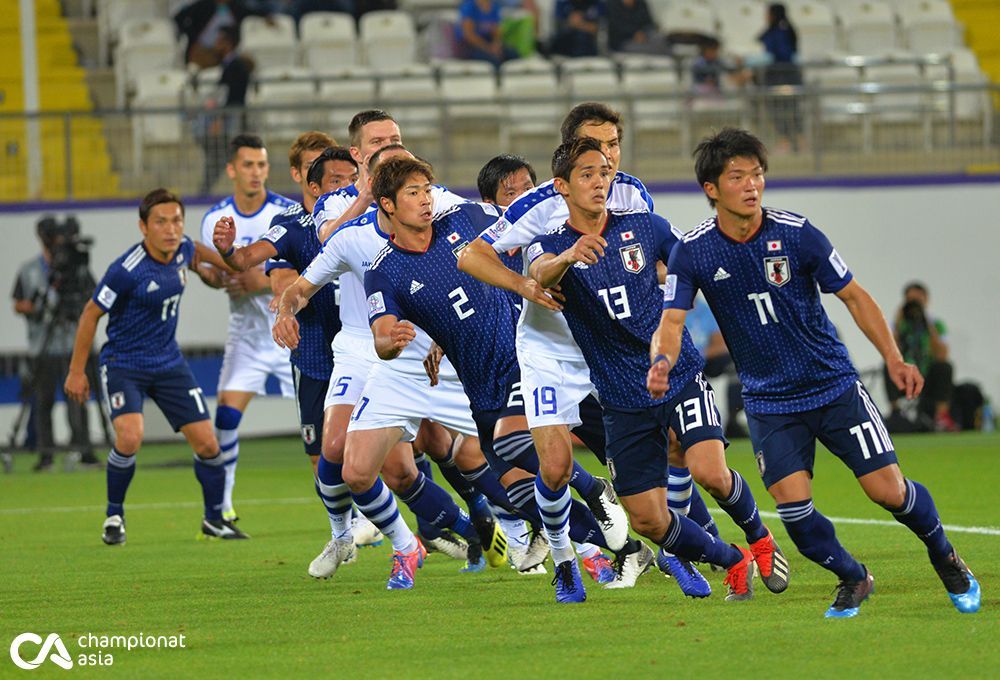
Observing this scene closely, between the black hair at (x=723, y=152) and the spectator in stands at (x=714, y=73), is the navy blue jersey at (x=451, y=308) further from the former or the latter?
the spectator in stands at (x=714, y=73)

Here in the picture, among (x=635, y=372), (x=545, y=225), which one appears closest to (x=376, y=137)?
(x=545, y=225)

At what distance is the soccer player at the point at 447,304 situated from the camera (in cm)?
773

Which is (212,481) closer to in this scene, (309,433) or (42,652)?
(309,433)

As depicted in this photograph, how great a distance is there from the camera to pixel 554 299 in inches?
285

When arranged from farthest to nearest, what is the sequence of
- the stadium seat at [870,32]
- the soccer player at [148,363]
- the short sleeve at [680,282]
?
the stadium seat at [870,32] → the soccer player at [148,363] → the short sleeve at [680,282]

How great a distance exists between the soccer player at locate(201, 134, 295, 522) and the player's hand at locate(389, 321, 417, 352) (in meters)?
4.01

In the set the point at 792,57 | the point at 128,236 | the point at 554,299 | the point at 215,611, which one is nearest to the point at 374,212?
the point at 554,299

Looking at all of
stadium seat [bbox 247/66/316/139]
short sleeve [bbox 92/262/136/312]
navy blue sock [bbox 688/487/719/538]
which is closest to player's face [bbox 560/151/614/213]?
navy blue sock [bbox 688/487/719/538]

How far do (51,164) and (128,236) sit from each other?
118 cm

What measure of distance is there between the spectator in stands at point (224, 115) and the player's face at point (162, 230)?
24.1 feet

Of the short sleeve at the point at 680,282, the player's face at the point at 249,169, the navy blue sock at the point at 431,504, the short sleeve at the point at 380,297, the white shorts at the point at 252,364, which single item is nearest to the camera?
the short sleeve at the point at 680,282

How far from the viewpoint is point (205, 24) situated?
21.0m

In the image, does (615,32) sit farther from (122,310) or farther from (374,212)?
(374,212)

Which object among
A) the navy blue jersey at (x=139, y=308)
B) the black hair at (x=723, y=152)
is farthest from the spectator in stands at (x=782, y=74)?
the black hair at (x=723, y=152)
